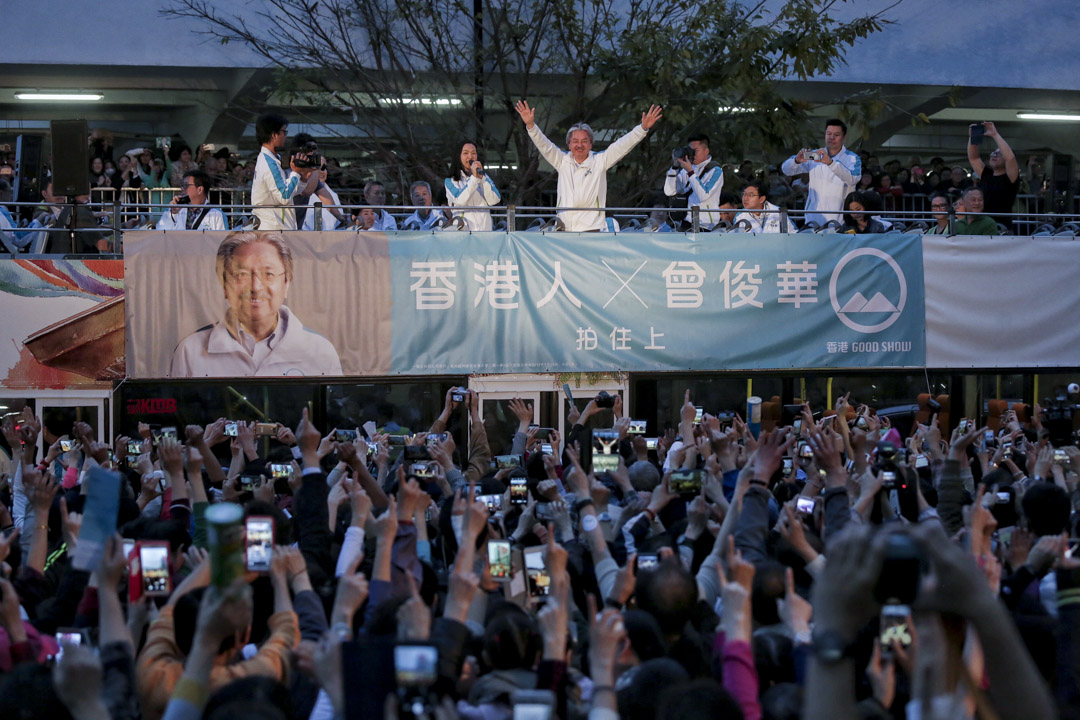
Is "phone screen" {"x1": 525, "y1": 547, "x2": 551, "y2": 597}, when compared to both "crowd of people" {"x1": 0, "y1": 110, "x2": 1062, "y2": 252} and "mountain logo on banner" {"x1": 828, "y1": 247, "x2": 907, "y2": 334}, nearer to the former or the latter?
"crowd of people" {"x1": 0, "y1": 110, "x2": 1062, "y2": 252}

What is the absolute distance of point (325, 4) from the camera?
13875mm

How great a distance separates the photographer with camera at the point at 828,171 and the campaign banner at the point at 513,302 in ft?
1.37

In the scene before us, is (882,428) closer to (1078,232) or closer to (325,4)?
(1078,232)

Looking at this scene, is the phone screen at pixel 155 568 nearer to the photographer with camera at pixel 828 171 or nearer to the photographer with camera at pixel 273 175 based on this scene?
the photographer with camera at pixel 273 175

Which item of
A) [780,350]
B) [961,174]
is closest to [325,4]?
[780,350]

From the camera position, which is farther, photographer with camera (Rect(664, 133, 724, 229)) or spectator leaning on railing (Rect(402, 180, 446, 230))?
photographer with camera (Rect(664, 133, 724, 229))

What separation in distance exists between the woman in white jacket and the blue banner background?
0.36 m

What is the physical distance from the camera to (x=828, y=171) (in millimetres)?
11375

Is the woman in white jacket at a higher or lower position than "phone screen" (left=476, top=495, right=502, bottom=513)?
higher

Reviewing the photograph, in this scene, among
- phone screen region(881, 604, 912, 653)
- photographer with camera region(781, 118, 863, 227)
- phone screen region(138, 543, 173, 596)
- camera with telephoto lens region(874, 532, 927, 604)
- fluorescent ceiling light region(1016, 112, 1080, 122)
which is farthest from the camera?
fluorescent ceiling light region(1016, 112, 1080, 122)

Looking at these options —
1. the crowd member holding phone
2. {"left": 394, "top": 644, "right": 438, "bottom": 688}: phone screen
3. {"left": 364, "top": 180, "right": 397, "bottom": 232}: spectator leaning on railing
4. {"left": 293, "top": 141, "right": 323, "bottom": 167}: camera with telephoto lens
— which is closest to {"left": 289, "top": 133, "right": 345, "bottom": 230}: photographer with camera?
{"left": 293, "top": 141, "right": 323, "bottom": 167}: camera with telephoto lens

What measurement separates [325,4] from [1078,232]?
8764mm

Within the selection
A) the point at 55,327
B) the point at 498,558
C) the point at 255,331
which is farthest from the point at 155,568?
the point at 55,327

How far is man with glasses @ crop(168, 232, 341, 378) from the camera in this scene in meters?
10.2
